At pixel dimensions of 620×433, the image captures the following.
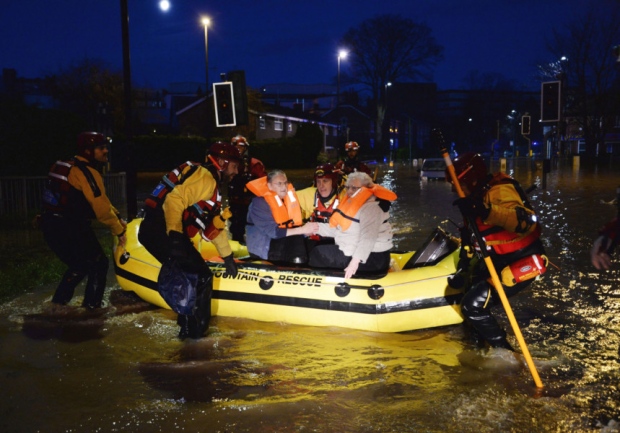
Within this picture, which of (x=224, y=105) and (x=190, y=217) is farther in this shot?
(x=224, y=105)

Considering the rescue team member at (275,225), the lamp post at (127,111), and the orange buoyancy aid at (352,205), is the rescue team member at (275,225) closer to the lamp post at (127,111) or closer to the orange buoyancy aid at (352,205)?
the orange buoyancy aid at (352,205)

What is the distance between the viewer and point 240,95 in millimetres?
13594

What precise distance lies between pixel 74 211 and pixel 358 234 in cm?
307

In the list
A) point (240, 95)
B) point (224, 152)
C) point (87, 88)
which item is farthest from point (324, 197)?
point (87, 88)

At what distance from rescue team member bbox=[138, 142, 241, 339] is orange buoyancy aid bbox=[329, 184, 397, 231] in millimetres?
1240

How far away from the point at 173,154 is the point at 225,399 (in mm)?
34003

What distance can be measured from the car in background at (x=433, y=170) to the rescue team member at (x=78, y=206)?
2531 centimetres

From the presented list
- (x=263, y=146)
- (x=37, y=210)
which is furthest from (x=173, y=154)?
(x=37, y=210)

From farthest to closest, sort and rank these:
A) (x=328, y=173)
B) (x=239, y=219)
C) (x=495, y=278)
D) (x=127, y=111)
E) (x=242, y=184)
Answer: (x=127, y=111)
(x=239, y=219)
(x=242, y=184)
(x=328, y=173)
(x=495, y=278)

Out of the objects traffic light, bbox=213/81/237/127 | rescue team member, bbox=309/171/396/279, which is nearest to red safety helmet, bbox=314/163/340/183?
rescue team member, bbox=309/171/396/279

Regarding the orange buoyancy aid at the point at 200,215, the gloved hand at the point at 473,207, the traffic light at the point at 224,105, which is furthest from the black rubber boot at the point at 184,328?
the traffic light at the point at 224,105

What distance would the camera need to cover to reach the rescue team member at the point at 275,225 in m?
6.96

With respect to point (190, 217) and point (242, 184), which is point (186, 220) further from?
point (242, 184)

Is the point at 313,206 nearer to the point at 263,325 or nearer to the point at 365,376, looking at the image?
the point at 263,325
